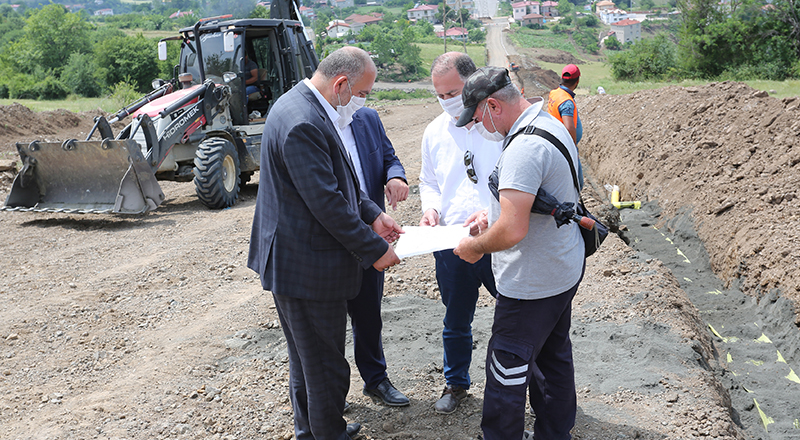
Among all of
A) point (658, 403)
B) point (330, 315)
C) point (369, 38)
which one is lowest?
point (658, 403)

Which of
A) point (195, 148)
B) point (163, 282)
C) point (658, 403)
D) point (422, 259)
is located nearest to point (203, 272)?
point (163, 282)

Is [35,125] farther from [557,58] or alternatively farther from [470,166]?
[557,58]

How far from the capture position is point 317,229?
2.64 m

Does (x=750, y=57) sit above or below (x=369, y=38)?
below

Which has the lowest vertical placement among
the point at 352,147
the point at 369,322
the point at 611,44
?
the point at 369,322

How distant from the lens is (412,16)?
138625mm

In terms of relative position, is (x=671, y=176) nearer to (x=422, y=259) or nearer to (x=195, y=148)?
(x=422, y=259)

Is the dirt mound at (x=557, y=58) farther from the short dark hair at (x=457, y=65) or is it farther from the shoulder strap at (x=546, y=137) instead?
the shoulder strap at (x=546, y=137)

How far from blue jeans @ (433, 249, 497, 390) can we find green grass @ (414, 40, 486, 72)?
5181 centimetres

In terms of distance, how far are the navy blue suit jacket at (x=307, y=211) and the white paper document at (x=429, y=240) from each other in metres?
0.14

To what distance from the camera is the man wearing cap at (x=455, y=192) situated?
10.4 feet

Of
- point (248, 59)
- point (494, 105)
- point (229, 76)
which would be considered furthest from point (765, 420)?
point (248, 59)

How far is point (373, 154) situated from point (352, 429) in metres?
1.58

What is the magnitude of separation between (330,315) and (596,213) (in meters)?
5.44
